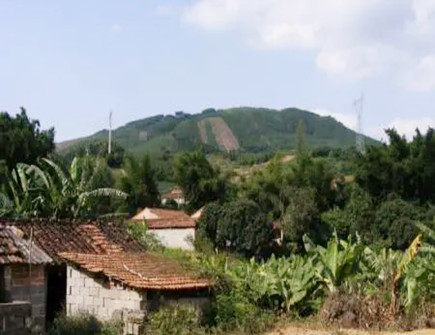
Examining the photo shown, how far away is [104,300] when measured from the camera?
16.6 m

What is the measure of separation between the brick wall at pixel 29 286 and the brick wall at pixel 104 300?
3.30ft

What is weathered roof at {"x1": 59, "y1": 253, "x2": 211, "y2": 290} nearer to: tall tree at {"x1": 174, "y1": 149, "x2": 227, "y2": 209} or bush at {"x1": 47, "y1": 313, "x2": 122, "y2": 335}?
bush at {"x1": 47, "y1": 313, "x2": 122, "y2": 335}

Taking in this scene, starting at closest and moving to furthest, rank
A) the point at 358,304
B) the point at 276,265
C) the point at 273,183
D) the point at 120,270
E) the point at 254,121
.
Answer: the point at 120,270 → the point at 358,304 → the point at 276,265 → the point at 273,183 → the point at 254,121

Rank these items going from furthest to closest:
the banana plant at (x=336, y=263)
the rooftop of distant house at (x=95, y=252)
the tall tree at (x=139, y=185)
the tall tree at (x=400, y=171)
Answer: the tall tree at (x=139, y=185), the tall tree at (x=400, y=171), the banana plant at (x=336, y=263), the rooftop of distant house at (x=95, y=252)

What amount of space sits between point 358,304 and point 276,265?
3452 mm

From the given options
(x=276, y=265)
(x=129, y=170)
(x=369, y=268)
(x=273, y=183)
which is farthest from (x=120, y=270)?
(x=129, y=170)

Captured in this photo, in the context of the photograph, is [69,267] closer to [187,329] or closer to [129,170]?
[187,329]

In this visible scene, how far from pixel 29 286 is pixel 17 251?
878mm

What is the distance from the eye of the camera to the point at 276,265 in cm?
2081

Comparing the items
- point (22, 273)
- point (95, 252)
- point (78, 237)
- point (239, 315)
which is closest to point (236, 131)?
point (78, 237)

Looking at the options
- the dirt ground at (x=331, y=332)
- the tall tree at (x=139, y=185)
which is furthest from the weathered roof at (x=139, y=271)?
the tall tree at (x=139, y=185)

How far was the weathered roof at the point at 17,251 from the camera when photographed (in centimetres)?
1477

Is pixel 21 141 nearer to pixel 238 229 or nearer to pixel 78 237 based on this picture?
pixel 238 229

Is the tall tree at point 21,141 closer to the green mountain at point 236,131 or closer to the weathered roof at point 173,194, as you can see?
the weathered roof at point 173,194
